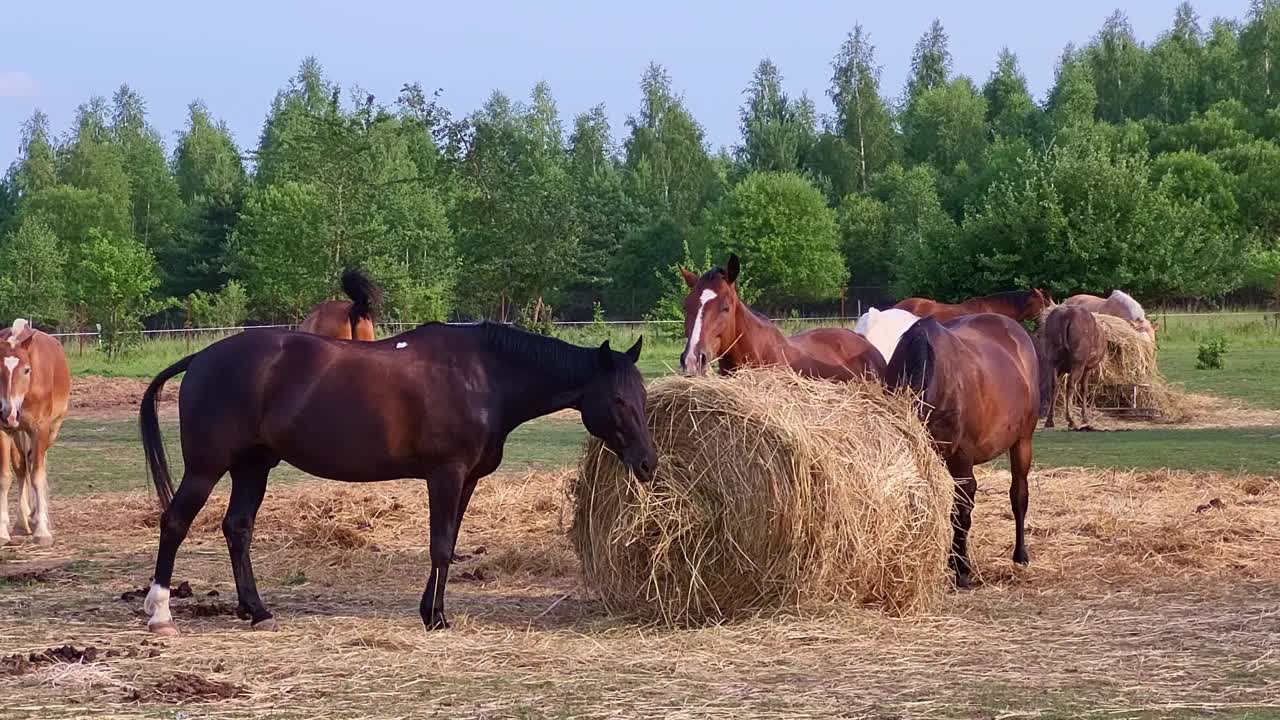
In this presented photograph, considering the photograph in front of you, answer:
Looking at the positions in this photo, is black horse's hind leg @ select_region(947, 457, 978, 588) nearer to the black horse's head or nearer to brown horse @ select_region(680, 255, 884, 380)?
brown horse @ select_region(680, 255, 884, 380)

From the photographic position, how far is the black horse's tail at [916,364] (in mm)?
8820

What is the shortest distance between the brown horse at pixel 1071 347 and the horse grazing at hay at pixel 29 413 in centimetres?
1322

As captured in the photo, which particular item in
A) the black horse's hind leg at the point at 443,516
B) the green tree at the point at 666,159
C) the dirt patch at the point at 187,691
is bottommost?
the dirt patch at the point at 187,691

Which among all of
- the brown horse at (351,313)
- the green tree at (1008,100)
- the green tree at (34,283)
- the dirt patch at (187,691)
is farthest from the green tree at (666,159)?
the dirt patch at (187,691)

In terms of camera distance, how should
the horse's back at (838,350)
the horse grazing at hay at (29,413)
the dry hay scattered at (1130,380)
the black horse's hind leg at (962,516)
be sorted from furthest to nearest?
the dry hay scattered at (1130,380) < the horse grazing at hay at (29,413) < the horse's back at (838,350) < the black horse's hind leg at (962,516)

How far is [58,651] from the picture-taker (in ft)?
21.4

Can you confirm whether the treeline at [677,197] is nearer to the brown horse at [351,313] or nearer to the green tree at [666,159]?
the green tree at [666,159]

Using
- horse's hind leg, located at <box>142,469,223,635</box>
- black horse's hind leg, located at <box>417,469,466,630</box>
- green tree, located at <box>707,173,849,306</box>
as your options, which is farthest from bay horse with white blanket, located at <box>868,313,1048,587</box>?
green tree, located at <box>707,173,849,306</box>

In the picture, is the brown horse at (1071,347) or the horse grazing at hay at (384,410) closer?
the horse grazing at hay at (384,410)

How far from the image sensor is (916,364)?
891 cm

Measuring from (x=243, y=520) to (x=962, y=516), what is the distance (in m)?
4.61

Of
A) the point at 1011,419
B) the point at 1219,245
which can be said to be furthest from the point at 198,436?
the point at 1219,245

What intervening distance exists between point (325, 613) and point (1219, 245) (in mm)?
39712

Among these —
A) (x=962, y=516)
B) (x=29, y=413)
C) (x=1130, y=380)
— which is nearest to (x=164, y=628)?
(x=29, y=413)
